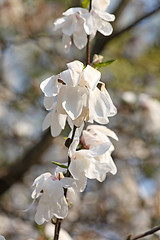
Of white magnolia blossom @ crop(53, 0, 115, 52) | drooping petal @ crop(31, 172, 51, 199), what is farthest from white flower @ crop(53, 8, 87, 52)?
drooping petal @ crop(31, 172, 51, 199)

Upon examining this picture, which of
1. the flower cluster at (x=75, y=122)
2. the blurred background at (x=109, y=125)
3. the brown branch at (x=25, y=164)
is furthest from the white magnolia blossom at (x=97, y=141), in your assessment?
the brown branch at (x=25, y=164)

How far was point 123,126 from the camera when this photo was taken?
2311mm

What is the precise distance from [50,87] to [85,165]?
14 centimetres

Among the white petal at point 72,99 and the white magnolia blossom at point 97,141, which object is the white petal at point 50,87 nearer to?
the white petal at point 72,99

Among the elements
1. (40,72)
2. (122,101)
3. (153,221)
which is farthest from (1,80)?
(153,221)

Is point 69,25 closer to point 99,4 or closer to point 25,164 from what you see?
point 99,4

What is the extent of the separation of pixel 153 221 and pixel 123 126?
1.82ft

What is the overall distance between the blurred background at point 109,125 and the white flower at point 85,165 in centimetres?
111

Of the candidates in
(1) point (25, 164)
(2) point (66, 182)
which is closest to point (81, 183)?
(2) point (66, 182)

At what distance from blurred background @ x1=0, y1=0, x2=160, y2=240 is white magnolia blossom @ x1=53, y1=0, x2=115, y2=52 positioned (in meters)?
1.08

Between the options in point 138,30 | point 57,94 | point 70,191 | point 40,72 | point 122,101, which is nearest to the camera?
point 57,94

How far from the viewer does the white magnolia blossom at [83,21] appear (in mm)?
782

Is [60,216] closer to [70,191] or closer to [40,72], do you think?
[70,191]

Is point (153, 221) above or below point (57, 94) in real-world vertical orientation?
below
